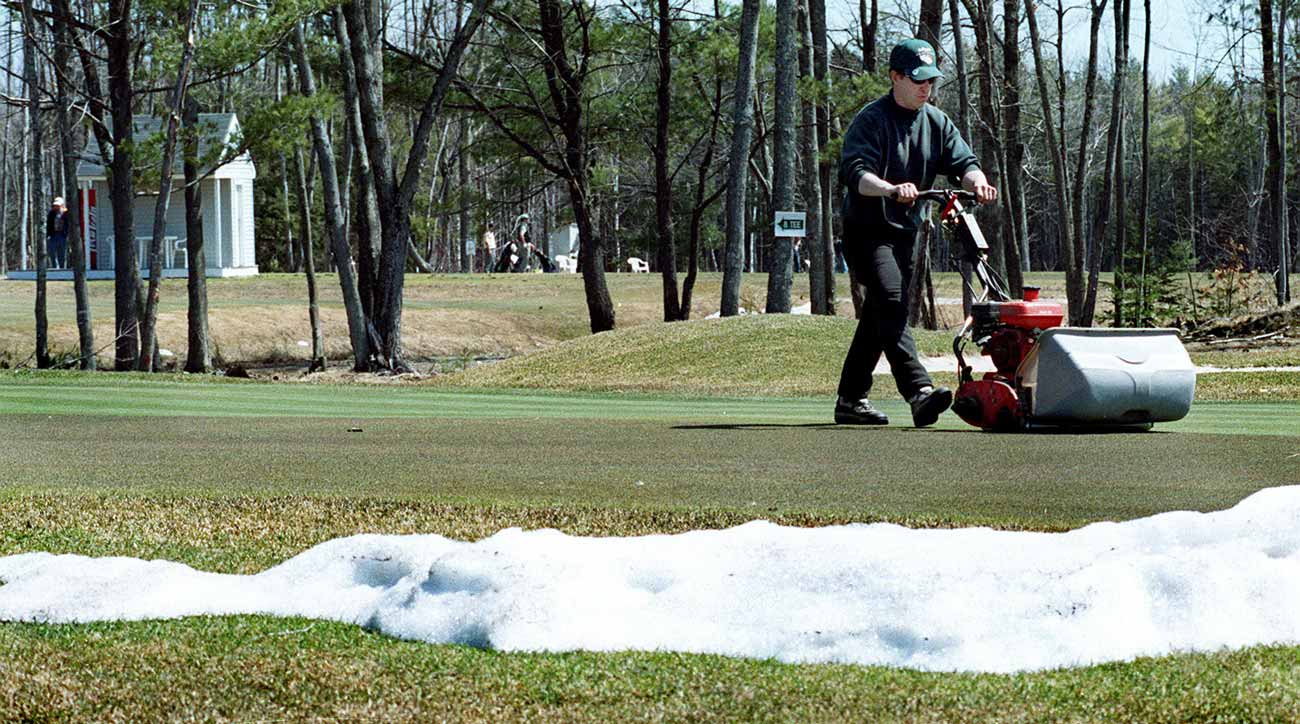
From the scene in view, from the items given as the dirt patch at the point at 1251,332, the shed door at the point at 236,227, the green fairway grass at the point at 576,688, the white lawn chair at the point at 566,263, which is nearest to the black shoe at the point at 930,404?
the green fairway grass at the point at 576,688

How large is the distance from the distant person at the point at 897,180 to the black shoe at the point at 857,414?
571mm

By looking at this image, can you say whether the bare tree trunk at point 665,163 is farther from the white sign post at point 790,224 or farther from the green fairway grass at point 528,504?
the green fairway grass at point 528,504

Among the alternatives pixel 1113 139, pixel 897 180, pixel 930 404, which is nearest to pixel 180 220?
pixel 1113 139

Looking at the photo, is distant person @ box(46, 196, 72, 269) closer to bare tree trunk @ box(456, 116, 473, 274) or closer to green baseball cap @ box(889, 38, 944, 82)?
bare tree trunk @ box(456, 116, 473, 274)

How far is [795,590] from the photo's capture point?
15.2ft

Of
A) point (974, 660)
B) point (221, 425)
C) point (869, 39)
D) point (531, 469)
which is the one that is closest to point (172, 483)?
point (531, 469)

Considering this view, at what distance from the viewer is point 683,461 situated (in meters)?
8.68

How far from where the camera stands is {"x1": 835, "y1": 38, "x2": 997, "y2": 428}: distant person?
31.7ft

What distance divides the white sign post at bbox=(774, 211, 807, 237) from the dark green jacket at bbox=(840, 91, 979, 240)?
13.3 meters

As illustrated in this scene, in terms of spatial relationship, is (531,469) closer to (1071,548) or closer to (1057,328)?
(1057,328)

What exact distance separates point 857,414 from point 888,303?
1.09 m

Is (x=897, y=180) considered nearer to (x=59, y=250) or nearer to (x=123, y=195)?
(x=123, y=195)

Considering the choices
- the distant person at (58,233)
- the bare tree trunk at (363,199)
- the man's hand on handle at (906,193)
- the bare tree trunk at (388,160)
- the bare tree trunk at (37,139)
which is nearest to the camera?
the man's hand on handle at (906,193)

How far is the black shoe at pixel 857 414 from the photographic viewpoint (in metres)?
10.6
